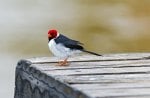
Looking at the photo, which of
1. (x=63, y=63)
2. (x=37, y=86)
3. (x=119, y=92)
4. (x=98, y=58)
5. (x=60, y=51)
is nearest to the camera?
(x=119, y=92)

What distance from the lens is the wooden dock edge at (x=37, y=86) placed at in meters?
2.88

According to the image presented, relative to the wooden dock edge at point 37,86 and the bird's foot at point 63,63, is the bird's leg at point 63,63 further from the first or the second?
the wooden dock edge at point 37,86

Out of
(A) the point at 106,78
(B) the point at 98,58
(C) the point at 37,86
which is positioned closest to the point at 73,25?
(B) the point at 98,58

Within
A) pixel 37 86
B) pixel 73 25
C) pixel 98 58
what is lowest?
pixel 37 86

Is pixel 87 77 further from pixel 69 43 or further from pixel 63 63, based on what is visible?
pixel 69 43

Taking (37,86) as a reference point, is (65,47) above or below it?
above

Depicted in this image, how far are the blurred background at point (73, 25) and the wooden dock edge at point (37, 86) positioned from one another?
17.1ft

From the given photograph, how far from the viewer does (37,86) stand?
10.7 feet

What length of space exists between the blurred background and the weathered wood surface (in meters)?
5.12

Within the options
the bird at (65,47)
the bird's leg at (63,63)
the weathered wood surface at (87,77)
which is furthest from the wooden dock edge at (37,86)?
the bird at (65,47)

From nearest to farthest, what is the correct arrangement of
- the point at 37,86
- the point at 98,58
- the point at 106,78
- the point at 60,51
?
1. the point at 106,78
2. the point at 37,86
3. the point at 98,58
4. the point at 60,51

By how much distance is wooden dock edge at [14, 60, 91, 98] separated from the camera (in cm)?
288

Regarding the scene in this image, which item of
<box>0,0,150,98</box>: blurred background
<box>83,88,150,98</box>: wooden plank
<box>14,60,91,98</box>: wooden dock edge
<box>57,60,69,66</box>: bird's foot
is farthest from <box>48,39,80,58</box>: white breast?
<box>0,0,150,98</box>: blurred background

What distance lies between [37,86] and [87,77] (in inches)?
9.6
